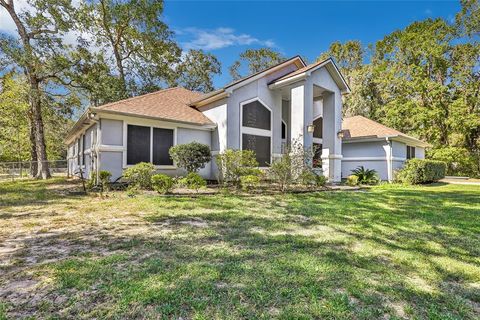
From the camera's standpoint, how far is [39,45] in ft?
56.0

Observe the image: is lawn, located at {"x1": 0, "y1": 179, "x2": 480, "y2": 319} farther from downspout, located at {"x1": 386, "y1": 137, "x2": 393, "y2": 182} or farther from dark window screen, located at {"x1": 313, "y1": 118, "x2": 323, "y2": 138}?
dark window screen, located at {"x1": 313, "y1": 118, "x2": 323, "y2": 138}

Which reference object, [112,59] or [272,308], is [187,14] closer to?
[112,59]

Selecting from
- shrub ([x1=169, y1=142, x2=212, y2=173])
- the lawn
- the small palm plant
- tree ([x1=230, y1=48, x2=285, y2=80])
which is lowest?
the lawn

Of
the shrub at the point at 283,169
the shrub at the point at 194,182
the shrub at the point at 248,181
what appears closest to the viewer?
the shrub at the point at 194,182

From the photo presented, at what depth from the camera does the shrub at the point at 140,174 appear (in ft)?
30.0

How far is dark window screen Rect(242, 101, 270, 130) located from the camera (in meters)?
13.3

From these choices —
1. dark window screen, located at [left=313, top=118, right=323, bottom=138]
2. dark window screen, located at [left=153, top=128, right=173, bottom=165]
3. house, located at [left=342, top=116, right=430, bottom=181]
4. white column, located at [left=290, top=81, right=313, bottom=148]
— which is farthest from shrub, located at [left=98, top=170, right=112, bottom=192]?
house, located at [left=342, top=116, right=430, bottom=181]

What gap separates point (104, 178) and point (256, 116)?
26.1 ft

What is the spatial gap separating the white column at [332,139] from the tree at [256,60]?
18811 mm

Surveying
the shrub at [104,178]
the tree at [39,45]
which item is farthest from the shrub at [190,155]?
the tree at [39,45]

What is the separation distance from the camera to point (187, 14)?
16.5 meters

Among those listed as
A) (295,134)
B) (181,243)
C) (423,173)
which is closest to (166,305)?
(181,243)

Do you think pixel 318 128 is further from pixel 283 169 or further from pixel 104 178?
pixel 104 178

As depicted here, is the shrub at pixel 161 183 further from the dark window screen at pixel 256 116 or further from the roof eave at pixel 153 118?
the dark window screen at pixel 256 116
